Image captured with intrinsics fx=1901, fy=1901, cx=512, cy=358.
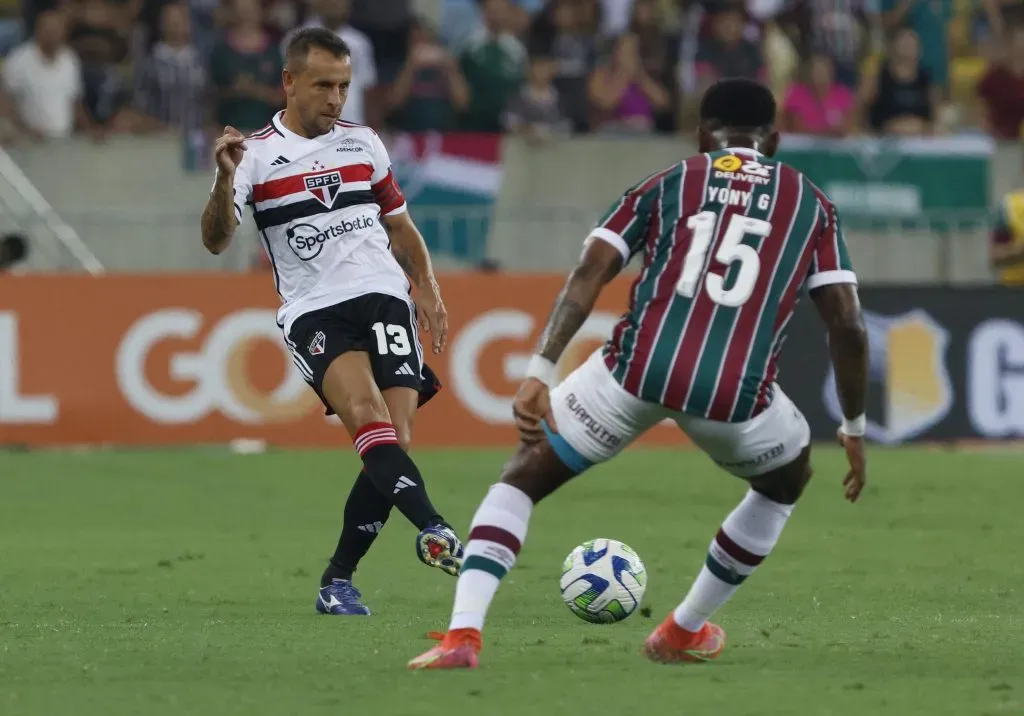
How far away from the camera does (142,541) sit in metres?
10.9

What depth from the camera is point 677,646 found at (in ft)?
21.4

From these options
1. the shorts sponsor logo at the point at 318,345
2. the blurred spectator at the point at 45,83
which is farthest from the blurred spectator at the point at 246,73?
the shorts sponsor logo at the point at 318,345

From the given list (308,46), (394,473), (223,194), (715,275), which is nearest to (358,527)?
(394,473)

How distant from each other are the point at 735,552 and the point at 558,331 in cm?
107

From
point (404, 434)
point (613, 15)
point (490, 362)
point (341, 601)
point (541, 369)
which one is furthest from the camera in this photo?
point (613, 15)

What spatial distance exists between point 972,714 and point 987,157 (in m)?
14.3

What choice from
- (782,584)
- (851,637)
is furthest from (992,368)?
(851,637)

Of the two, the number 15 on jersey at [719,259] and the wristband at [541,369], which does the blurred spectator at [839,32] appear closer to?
the number 15 on jersey at [719,259]

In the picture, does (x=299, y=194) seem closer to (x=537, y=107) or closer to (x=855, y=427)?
(x=855, y=427)

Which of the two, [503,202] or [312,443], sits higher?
[503,202]

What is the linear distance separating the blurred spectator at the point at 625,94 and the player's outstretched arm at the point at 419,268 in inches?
436

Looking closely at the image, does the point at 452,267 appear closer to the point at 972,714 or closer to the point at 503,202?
the point at 503,202

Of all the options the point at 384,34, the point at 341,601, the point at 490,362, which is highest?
the point at 384,34

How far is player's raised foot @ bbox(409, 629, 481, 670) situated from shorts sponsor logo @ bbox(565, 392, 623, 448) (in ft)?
2.45
